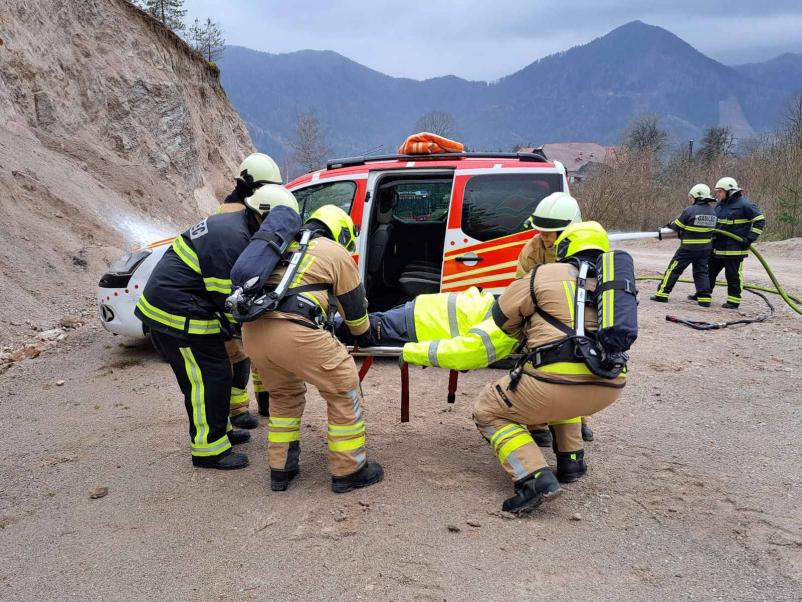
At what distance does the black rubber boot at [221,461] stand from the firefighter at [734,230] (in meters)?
7.61

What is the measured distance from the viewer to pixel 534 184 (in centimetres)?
537

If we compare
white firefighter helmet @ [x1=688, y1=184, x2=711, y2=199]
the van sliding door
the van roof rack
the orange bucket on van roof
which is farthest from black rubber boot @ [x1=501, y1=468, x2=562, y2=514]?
white firefighter helmet @ [x1=688, y1=184, x2=711, y2=199]

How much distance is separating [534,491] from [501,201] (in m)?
3.04

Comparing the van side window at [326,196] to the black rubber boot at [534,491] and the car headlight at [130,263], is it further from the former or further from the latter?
the black rubber boot at [534,491]

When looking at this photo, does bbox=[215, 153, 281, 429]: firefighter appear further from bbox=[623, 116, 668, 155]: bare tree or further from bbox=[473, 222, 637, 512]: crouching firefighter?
bbox=[623, 116, 668, 155]: bare tree

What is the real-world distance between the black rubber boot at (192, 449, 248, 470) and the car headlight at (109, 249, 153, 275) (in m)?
2.77

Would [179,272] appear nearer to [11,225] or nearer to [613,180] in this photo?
[11,225]

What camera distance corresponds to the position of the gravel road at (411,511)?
264 cm

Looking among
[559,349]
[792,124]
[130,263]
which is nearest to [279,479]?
[559,349]

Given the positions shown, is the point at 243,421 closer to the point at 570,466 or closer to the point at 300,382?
the point at 300,382

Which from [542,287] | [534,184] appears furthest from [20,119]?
[542,287]

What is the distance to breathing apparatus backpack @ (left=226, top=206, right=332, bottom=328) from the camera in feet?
9.97

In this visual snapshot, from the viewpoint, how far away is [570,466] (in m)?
3.49

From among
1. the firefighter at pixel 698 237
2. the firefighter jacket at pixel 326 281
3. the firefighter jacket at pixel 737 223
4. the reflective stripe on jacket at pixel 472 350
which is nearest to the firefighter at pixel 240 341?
the firefighter jacket at pixel 326 281
